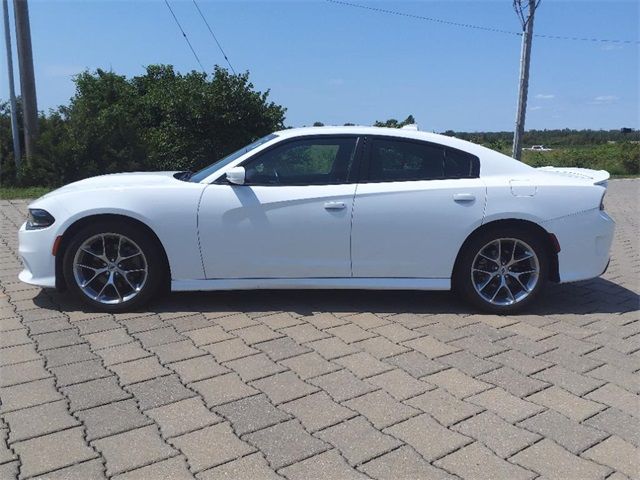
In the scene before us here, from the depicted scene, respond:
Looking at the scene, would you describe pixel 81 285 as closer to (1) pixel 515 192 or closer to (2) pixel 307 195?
(2) pixel 307 195

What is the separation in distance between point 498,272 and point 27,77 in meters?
10.6

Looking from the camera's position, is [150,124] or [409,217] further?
[150,124]

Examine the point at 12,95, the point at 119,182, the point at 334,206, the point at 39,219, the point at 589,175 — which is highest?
the point at 12,95

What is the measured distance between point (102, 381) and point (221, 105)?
10865mm

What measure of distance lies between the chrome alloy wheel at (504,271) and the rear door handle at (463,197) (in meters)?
0.41

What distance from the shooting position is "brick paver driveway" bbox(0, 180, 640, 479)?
253cm

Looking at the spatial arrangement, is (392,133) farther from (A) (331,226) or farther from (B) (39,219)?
(B) (39,219)

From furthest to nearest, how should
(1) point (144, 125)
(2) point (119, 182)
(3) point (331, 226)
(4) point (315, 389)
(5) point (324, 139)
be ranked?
(1) point (144, 125)
(5) point (324, 139)
(2) point (119, 182)
(3) point (331, 226)
(4) point (315, 389)

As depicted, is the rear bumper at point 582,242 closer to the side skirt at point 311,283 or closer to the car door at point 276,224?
the side skirt at point 311,283

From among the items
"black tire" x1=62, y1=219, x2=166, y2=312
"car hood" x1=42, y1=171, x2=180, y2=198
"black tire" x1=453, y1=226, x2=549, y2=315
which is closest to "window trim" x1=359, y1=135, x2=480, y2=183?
"black tire" x1=453, y1=226, x2=549, y2=315

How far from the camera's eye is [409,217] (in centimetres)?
439

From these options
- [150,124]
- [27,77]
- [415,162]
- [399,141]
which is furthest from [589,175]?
[150,124]

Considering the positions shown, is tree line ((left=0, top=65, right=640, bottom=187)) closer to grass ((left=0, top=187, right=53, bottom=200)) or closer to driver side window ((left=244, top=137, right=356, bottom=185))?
grass ((left=0, top=187, right=53, bottom=200))

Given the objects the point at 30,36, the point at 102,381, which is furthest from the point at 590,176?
the point at 30,36
